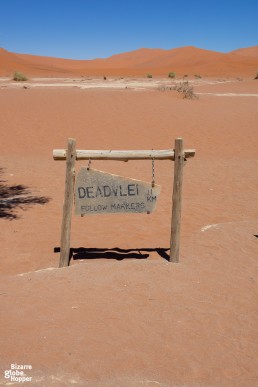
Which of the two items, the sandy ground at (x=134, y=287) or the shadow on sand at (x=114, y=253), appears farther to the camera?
the shadow on sand at (x=114, y=253)

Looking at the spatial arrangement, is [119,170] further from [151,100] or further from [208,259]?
[151,100]

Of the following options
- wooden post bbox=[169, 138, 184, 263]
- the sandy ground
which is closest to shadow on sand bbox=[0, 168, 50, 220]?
the sandy ground

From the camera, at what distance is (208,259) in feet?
20.8

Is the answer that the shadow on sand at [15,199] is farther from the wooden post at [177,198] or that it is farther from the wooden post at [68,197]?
the wooden post at [177,198]

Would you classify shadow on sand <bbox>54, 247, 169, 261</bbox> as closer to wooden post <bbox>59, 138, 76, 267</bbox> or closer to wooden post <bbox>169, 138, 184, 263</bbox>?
wooden post <bbox>169, 138, 184, 263</bbox>

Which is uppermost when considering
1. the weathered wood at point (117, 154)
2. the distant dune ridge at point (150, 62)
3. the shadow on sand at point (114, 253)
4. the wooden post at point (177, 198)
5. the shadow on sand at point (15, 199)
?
the distant dune ridge at point (150, 62)

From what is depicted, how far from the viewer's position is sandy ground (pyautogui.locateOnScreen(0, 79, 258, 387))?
386 centimetres

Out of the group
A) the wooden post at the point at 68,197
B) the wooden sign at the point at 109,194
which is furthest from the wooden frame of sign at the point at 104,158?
the wooden sign at the point at 109,194

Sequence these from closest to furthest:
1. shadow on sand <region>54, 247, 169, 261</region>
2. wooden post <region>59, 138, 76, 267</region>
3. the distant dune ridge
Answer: wooden post <region>59, 138, 76, 267</region> < shadow on sand <region>54, 247, 169, 261</region> < the distant dune ridge

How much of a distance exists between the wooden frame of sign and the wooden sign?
145 mm

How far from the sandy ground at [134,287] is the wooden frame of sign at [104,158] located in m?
0.31

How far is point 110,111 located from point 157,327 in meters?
16.5

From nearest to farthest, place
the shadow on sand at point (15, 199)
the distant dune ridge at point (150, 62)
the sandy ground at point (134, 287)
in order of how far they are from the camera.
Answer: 1. the sandy ground at point (134, 287)
2. the shadow on sand at point (15, 199)
3. the distant dune ridge at point (150, 62)

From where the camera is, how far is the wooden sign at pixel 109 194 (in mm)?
5977
